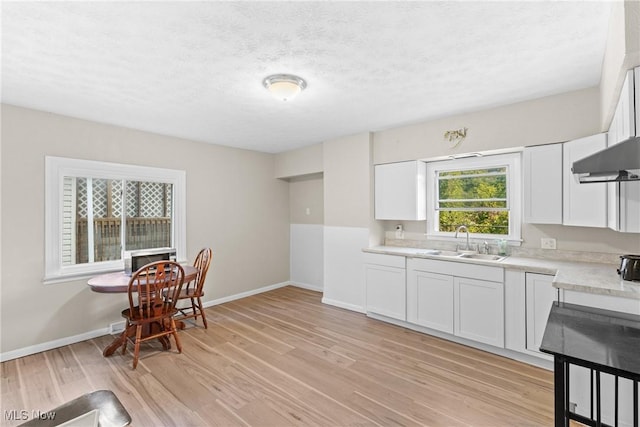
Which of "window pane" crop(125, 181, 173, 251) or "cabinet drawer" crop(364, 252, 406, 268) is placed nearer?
"cabinet drawer" crop(364, 252, 406, 268)

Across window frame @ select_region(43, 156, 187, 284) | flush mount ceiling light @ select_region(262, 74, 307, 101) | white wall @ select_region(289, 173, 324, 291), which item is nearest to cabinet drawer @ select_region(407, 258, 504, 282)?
white wall @ select_region(289, 173, 324, 291)

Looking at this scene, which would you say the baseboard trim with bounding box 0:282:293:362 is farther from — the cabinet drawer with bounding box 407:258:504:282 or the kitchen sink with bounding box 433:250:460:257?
the kitchen sink with bounding box 433:250:460:257

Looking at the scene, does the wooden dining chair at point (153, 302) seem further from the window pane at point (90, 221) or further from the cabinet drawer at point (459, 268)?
the cabinet drawer at point (459, 268)

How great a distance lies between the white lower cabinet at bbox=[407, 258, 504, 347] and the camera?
291 centimetres

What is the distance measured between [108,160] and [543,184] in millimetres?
4745

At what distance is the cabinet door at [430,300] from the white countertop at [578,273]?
0.24 metres

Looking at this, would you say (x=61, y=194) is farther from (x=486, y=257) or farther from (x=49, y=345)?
(x=486, y=257)

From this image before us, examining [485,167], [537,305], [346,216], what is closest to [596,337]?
[537,305]

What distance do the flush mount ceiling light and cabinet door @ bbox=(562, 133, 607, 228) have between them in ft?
7.77

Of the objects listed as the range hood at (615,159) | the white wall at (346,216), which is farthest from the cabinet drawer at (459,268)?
the range hood at (615,159)

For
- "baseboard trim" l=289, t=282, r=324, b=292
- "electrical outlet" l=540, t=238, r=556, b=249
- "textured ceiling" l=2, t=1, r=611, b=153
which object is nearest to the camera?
"textured ceiling" l=2, t=1, r=611, b=153

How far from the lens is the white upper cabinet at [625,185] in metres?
1.52

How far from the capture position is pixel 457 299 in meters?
3.16

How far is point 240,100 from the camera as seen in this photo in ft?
9.50
